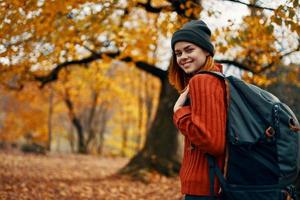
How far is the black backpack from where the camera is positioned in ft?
7.13

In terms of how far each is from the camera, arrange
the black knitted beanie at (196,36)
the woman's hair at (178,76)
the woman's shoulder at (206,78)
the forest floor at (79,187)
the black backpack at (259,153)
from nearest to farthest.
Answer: the black backpack at (259,153)
the woman's shoulder at (206,78)
the black knitted beanie at (196,36)
the woman's hair at (178,76)
the forest floor at (79,187)

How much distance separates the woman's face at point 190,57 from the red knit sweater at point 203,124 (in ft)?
0.88

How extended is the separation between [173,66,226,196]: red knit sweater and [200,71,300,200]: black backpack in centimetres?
6

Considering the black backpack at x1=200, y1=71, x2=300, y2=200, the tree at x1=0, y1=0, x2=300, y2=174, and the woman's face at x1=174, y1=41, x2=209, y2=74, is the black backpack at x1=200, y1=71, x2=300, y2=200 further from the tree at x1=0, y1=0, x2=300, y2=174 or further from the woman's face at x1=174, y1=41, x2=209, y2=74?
the tree at x1=0, y1=0, x2=300, y2=174

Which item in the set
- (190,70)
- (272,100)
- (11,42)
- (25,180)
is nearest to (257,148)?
(272,100)

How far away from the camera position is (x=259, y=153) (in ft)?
7.22

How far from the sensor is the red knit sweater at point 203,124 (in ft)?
7.32

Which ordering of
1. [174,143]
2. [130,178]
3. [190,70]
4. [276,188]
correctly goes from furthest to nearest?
1. [174,143]
2. [130,178]
3. [190,70]
4. [276,188]

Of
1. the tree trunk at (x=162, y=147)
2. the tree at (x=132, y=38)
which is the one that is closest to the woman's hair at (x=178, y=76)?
the tree at (x=132, y=38)

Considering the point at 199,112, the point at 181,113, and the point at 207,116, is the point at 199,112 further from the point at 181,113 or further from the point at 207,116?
the point at 181,113

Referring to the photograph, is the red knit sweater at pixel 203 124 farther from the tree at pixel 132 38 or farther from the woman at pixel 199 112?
the tree at pixel 132 38

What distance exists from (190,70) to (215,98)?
1.35ft

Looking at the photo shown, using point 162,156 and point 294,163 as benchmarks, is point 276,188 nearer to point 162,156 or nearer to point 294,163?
point 294,163

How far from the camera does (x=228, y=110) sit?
7.41 feet
